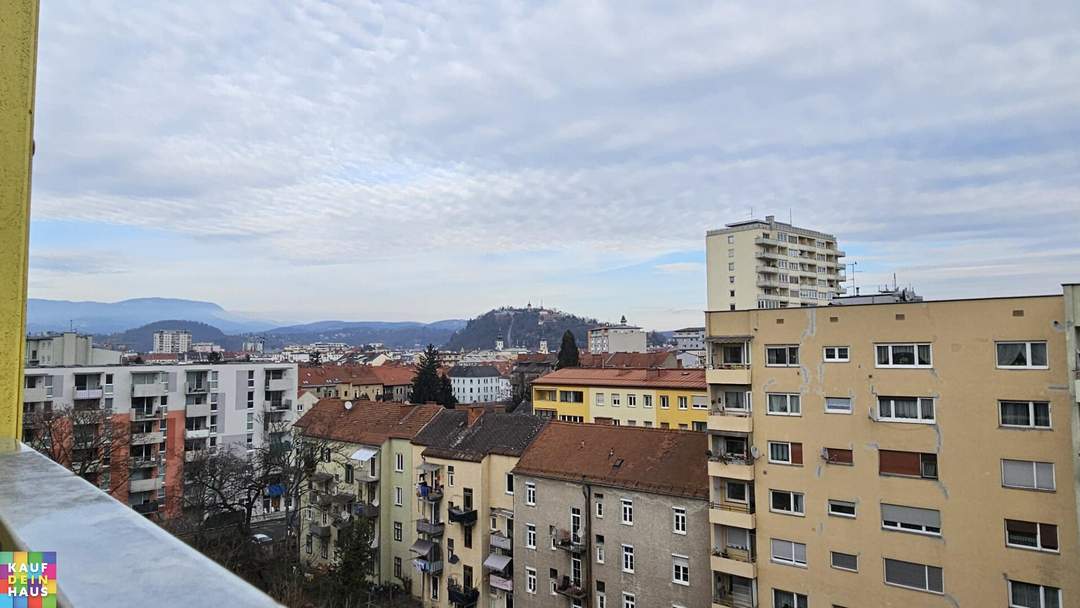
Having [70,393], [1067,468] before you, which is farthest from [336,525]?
[1067,468]

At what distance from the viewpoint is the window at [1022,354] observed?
53.8 feet

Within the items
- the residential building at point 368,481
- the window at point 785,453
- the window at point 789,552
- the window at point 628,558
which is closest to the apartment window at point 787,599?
the window at point 789,552

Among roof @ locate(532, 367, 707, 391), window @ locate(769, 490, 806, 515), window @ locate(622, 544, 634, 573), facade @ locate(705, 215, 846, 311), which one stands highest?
facade @ locate(705, 215, 846, 311)

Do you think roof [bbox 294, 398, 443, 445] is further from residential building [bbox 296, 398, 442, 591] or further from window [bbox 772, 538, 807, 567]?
window [bbox 772, 538, 807, 567]

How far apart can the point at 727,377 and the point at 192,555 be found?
→ 2140 centimetres

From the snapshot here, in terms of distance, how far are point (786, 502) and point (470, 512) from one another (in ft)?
43.4

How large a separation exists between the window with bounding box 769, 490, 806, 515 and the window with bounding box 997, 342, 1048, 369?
6.69m

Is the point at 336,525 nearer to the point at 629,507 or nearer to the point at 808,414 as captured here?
the point at 629,507

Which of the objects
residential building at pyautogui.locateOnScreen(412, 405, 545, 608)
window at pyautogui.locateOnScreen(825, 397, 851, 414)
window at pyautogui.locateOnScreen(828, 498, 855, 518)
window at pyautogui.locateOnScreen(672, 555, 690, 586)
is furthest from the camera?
residential building at pyautogui.locateOnScreen(412, 405, 545, 608)

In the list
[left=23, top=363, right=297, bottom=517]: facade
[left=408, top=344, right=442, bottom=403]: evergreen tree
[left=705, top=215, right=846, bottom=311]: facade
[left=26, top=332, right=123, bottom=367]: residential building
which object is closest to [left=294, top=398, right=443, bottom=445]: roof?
[left=23, top=363, right=297, bottom=517]: facade

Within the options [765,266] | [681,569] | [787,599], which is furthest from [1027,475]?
[765,266]

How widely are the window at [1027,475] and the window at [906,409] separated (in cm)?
200

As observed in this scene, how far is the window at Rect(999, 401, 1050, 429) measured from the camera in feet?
53.4

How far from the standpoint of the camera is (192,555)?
4.51ft
